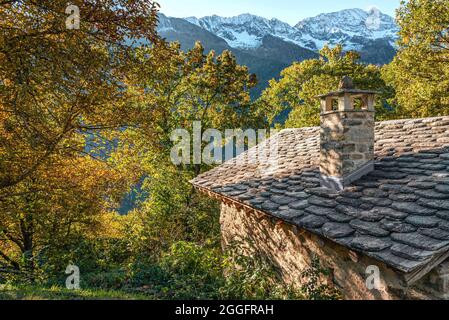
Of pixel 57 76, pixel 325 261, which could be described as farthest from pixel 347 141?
pixel 57 76

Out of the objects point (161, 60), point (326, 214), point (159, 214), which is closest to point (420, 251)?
point (326, 214)

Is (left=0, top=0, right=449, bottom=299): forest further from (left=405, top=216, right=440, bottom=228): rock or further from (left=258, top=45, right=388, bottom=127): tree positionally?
(left=405, top=216, right=440, bottom=228): rock

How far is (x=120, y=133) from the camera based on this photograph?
6973 millimetres

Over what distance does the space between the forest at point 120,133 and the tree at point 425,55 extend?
0.05 m

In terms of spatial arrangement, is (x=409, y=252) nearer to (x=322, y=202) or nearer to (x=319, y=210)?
(x=319, y=210)

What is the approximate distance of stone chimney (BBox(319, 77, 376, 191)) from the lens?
5523mm

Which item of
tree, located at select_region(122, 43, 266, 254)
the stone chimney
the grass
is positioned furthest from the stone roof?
tree, located at select_region(122, 43, 266, 254)

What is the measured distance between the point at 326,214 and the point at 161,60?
4421 millimetres

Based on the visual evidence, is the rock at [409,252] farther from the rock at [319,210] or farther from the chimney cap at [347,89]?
the chimney cap at [347,89]

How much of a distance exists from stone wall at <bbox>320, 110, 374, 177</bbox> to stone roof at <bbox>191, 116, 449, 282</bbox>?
0.34 metres

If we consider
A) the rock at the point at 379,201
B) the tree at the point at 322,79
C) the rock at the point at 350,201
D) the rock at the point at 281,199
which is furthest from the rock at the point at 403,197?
the tree at the point at 322,79

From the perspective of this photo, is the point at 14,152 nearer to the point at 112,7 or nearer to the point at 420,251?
the point at 112,7

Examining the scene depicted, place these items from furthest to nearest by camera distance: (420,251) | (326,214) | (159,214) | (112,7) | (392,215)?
(159,214)
(112,7)
(326,214)
(392,215)
(420,251)

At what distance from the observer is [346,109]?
5.52 metres
